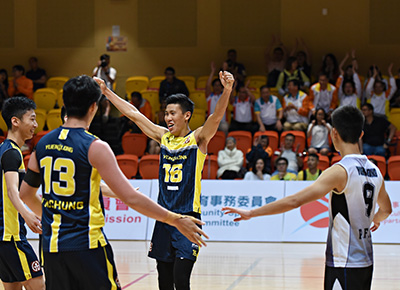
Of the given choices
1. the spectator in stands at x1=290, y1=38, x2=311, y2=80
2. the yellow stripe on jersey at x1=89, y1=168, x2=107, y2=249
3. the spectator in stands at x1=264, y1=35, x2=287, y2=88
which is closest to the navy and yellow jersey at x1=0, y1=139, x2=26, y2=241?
the yellow stripe on jersey at x1=89, y1=168, x2=107, y2=249

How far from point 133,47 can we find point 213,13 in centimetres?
271

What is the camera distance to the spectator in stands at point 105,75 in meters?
17.0

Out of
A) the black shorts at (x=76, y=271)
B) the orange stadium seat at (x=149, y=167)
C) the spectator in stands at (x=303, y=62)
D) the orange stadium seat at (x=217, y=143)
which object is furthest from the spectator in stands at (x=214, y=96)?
the black shorts at (x=76, y=271)

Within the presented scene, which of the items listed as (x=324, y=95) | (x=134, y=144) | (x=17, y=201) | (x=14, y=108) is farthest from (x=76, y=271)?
(x=324, y=95)

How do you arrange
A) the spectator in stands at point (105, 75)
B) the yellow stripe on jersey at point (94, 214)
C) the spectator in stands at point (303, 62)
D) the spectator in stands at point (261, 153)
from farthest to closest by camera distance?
the spectator in stands at point (105, 75), the spectator in stands at point (303, 62), the spectator in stands at point (261, 153), the yellow stripe on jersey at point (94, 214)

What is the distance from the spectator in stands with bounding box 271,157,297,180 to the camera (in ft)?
43.8

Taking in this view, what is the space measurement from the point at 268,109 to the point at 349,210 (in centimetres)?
1187

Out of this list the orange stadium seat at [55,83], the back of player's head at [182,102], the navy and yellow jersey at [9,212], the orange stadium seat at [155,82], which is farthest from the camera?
the orange stadium seat at [55,83]

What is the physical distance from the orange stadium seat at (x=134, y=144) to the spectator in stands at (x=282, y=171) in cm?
386

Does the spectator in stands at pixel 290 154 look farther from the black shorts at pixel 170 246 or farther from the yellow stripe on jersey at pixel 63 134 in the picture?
the yellow stripe on jersey at pixel 63 134

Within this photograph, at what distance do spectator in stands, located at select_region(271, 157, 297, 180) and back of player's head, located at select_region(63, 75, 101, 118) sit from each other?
9.95m

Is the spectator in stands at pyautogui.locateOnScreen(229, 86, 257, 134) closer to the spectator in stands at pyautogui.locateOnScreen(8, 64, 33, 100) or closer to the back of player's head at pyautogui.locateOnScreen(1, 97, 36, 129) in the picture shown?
the spectator in stands at pyautogui.locateOnScreen(8, 64, 33, 100)

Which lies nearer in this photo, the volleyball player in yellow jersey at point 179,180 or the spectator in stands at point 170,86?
the volleyball player in yellow jersey at point 179,180

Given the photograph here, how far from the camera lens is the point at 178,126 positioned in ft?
18.9
